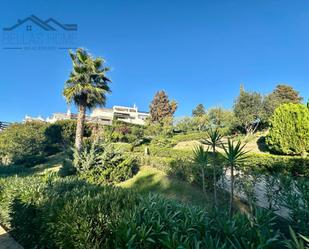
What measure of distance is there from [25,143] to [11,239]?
76.1 feet

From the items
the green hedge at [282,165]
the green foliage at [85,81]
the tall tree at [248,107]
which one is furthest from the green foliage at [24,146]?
the tall tree at [248,107]

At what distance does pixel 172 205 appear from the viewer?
4234mm

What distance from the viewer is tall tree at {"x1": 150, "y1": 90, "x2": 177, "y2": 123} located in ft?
185

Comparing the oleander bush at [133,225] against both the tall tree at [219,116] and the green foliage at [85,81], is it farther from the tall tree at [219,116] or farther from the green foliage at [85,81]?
the tall tree at [219,116]

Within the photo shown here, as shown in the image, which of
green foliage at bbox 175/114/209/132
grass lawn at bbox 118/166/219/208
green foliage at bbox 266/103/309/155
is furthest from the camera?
green foliage at bbox 175/114/209/132

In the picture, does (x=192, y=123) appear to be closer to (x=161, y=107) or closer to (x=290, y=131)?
(x=161, y=107)

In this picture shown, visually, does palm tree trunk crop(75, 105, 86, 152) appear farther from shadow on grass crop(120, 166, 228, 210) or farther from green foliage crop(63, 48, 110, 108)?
shadow on grass crop(120, 166, 228, 210)

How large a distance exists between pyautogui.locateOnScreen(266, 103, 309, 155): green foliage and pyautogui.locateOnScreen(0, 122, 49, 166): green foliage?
24111 mm

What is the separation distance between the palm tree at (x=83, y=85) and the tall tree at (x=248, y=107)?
21.0 m

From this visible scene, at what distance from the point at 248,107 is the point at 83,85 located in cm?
2327

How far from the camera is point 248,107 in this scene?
1254 inches

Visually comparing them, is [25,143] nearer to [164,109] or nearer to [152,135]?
[152,135]

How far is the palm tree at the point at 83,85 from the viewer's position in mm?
17031

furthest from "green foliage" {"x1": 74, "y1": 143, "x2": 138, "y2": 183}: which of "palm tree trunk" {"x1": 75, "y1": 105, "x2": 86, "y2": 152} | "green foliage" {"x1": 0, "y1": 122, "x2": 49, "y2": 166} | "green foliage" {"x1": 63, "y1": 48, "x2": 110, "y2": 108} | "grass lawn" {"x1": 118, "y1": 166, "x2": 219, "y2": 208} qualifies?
"green foliage" {"x1": 0, "y1": 122, "x2": 49, "y2": 166}
